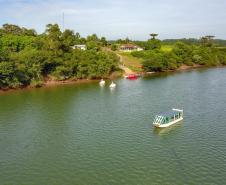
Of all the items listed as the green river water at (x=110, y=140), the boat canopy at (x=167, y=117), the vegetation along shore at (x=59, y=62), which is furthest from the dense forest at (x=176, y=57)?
the boat canopy at (x=167, y=117)

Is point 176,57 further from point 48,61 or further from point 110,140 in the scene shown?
point 110,140

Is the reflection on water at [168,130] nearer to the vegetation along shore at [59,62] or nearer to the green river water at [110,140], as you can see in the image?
the green river water at [110,140]

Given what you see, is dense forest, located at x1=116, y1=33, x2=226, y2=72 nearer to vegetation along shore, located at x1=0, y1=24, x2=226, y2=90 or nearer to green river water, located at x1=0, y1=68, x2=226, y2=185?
vegetation along shore, located at x1=0, y1=24, x2=226, y2=90

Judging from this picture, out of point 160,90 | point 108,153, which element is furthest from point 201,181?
point 160,90

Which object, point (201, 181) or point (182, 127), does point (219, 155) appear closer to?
point (201, 181)

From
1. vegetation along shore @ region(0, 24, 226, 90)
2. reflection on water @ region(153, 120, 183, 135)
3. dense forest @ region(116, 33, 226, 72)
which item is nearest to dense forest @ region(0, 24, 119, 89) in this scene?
vegetation along shore @ region(0, 24, 226, 90)

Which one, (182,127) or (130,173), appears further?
(182,127)
